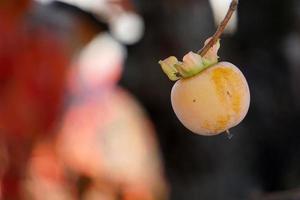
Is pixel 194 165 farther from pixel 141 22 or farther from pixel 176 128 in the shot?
pixel 141 22

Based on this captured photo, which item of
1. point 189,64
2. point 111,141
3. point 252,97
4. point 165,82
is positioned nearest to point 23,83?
point 165,82

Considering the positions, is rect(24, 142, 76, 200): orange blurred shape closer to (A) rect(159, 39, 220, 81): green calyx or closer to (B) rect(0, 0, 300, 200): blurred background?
(B) rect(0, 0, 300, 200): blurred background

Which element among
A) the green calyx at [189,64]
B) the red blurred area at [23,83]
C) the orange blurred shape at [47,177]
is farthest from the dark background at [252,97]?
the green calyx at [189,64]

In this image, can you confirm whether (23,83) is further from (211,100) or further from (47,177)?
(211,100)

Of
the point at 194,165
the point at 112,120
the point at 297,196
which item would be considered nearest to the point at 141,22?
the point at 194,165

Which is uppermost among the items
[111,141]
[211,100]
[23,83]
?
[211,100]

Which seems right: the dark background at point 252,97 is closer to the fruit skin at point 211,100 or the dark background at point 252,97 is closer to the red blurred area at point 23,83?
the red blurred area at point 23,83

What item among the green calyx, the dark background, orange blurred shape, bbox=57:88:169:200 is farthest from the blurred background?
the green calyx
